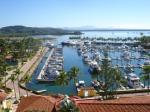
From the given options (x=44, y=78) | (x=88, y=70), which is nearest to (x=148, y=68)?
(x=44, y=78)

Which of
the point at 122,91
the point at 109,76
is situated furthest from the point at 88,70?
the point at 109,76

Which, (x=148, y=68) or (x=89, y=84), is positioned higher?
(x=148, y=68)

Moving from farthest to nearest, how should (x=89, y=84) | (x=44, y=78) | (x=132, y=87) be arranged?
1. (x=44, y=78)
2. (x=89, y=84)
3. (x=132, y=87)

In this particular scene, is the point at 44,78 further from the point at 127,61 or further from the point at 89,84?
the point at 127,61

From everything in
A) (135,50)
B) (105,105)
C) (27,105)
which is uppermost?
(105,105)

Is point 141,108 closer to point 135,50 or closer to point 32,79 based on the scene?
point 32,79

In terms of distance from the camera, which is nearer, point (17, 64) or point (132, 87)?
point (132, 87)

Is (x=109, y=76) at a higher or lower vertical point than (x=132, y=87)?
higher

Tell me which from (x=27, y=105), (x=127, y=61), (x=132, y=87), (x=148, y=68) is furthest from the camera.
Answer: (x=127, y=61)

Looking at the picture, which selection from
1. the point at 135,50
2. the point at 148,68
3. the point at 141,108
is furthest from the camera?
the point at 135,50
